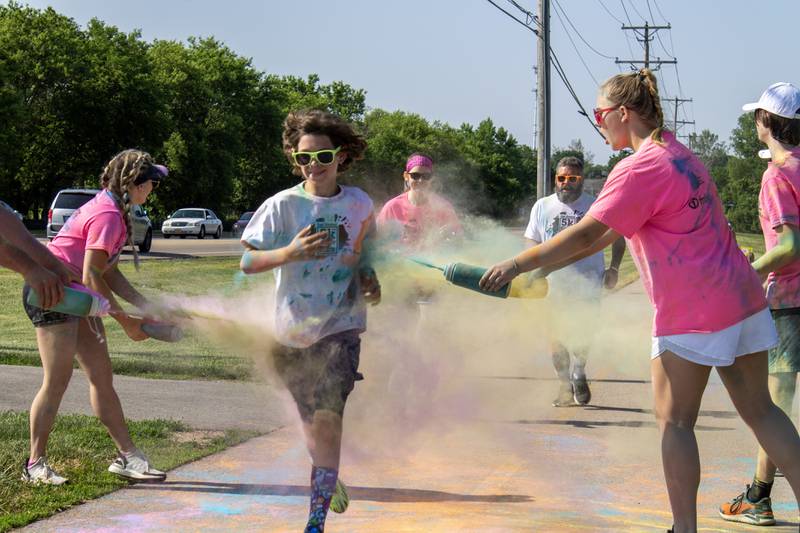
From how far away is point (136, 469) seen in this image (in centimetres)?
549

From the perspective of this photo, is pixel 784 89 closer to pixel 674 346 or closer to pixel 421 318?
pixel 674 346

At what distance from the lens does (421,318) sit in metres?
6.70

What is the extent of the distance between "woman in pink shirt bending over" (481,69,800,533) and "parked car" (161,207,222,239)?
45841 millimetres

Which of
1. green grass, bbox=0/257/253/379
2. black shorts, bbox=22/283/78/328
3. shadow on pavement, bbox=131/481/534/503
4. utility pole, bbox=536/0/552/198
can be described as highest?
utility pole, bbox=536/0/552/198

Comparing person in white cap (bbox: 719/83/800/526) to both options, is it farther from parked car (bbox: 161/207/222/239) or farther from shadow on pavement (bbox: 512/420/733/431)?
parked car (bbox: 161/207/222/239)

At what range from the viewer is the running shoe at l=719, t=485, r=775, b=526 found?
4.85m

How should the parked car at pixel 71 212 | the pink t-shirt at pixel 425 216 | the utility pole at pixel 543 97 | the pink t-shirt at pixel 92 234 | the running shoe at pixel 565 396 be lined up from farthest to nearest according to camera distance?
the parked car at pixel 71 212 → the utility pole at pixel 543 97 → the running shoe at pixel 565 396 → the pink t-shirt at pixel 425 216 → the pink t-shirt at pixel 92 234

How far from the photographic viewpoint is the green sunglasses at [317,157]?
14.9ft

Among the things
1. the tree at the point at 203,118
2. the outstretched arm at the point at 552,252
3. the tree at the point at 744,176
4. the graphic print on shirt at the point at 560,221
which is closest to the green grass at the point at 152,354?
the outstretched arm at the point at 552,252

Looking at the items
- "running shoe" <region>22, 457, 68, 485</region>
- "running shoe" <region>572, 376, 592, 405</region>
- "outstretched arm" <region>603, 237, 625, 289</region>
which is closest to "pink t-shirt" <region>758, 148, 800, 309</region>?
"outstretched arm" <region>603, 237, 625, 289</region>

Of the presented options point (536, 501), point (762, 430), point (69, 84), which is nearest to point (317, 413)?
point (536, 501)

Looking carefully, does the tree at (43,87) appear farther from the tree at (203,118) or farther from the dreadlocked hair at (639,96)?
the dreadlocked hair at (639,96)

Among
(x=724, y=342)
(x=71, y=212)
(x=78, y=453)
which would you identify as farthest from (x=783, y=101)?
(x=71, y=212)

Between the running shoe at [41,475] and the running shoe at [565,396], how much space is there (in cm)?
427
